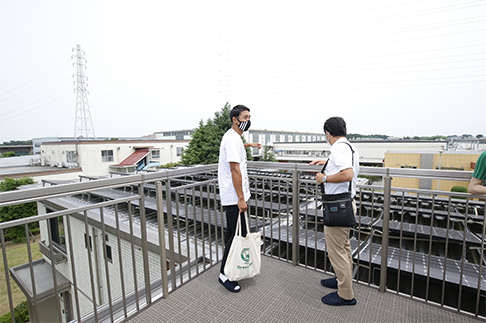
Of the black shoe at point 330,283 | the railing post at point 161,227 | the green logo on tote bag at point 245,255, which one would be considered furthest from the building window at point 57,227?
the black shoe at point 330,283

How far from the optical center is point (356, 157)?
6.83ft

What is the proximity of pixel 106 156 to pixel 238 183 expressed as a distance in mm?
29317

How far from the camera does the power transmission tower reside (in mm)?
37656

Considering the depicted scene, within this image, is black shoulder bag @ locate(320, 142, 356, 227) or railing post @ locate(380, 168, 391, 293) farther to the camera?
railing post @ locate(380, 168, 391, 293)

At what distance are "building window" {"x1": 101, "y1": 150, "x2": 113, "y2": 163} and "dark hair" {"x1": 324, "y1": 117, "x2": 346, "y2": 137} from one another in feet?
97.4

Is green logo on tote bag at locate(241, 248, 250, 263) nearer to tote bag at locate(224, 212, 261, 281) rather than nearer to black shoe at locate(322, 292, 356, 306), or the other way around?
tote bag at locate(224, 212, 261, 281)

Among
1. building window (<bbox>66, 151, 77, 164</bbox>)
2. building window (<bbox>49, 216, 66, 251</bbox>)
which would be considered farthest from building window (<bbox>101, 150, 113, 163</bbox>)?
building window (<bbox>49, 216, 66, 251</bbox>)

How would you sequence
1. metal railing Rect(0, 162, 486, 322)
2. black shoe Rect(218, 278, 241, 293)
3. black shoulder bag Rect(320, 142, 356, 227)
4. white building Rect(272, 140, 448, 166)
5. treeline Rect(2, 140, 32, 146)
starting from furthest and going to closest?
treeline Rect(2, 140, 32, 146) → white building Rect(272, 140, 448, 166) → black shoe Rect(218, 278, 241, 293) → black shoulder bag Rect(320, 142, 356, 227) → metal railing Rect(0, 162, 486, 322)

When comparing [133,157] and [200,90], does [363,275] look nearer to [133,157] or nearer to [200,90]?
[133,157]

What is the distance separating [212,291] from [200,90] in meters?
47.1

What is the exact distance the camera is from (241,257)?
7.59 feet

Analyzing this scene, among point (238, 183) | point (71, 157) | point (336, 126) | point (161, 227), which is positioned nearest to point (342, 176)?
point (336, 126)

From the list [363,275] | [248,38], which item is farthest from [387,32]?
[363,275]

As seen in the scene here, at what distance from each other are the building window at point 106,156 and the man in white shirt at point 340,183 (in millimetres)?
29682
